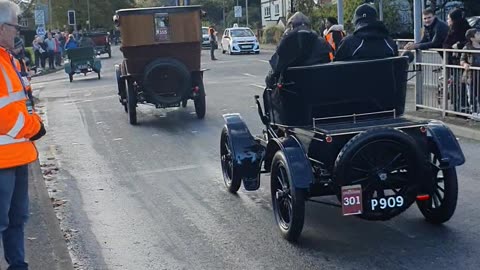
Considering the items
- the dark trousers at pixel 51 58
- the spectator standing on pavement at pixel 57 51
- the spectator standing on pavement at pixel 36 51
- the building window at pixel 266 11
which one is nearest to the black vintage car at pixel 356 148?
the spectator standing on pavement at pixel 36 51

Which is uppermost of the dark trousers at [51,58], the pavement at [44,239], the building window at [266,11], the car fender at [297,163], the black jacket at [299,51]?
the building window at [266,11]

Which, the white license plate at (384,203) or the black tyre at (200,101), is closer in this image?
the white license plate at (384,203)

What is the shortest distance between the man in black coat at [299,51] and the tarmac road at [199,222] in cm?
150

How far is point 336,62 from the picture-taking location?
6.86 metres

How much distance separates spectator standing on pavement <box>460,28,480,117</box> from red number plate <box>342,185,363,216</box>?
6314mm

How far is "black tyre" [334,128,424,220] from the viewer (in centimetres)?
599

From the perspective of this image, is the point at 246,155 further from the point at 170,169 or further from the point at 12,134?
the point at 12,134

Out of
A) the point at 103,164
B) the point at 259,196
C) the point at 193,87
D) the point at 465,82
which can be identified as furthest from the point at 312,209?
the point at 193,87

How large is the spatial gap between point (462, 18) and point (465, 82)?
143 cm

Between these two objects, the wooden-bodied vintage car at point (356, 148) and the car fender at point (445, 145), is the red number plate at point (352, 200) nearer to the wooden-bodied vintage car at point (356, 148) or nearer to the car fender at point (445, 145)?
the wooden-bodied vintage car at point (356, 148)

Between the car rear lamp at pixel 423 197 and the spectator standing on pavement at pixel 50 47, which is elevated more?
the spectator standing on pavement at pixel 50 47

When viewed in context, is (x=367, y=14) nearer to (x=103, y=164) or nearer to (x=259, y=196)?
(x=259, y=196)

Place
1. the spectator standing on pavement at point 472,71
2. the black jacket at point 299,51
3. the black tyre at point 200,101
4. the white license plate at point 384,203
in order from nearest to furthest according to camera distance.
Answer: the white license plate at point 384,203 → the black jacket at point 299,51 → the spectator standing on pavement at point 472,71 → the black tyre at point 200,101

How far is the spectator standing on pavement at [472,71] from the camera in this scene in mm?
11672
